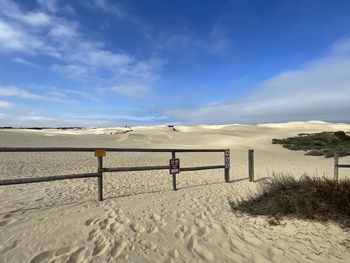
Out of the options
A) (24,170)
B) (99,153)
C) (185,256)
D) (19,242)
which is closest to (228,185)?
(99,153)

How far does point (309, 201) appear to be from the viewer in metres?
5.30

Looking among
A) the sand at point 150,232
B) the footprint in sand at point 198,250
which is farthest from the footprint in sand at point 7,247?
the footprint in sand at point 198,250

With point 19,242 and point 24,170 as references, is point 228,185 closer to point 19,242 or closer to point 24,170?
point 19,242

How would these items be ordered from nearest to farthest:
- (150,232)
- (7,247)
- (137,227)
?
1. (7,247)
2. (150,232)
3. (137,227)

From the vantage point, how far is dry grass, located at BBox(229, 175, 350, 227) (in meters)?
5.17

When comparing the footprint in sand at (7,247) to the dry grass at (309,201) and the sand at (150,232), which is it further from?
the dry grass at (309,201)

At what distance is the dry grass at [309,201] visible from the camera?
5172 millimetres

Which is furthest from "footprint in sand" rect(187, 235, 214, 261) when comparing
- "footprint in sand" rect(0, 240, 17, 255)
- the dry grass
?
"footprint in sand" rect(0, 240, 17, 255)

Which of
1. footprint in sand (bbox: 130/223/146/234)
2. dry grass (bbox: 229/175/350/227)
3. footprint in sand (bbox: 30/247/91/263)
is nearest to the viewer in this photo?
footprint in sand (bbox: 30/247/91/263)

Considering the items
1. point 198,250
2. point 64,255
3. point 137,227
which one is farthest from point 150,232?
point 64,255

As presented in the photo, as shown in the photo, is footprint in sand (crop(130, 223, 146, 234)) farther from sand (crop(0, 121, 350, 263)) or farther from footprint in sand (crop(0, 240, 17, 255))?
footprint in sand (crop(0, 240, 17, 255))

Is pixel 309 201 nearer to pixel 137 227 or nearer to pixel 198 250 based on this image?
pixel 198 250

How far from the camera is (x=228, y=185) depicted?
400 inches

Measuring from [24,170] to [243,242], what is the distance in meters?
11.3
